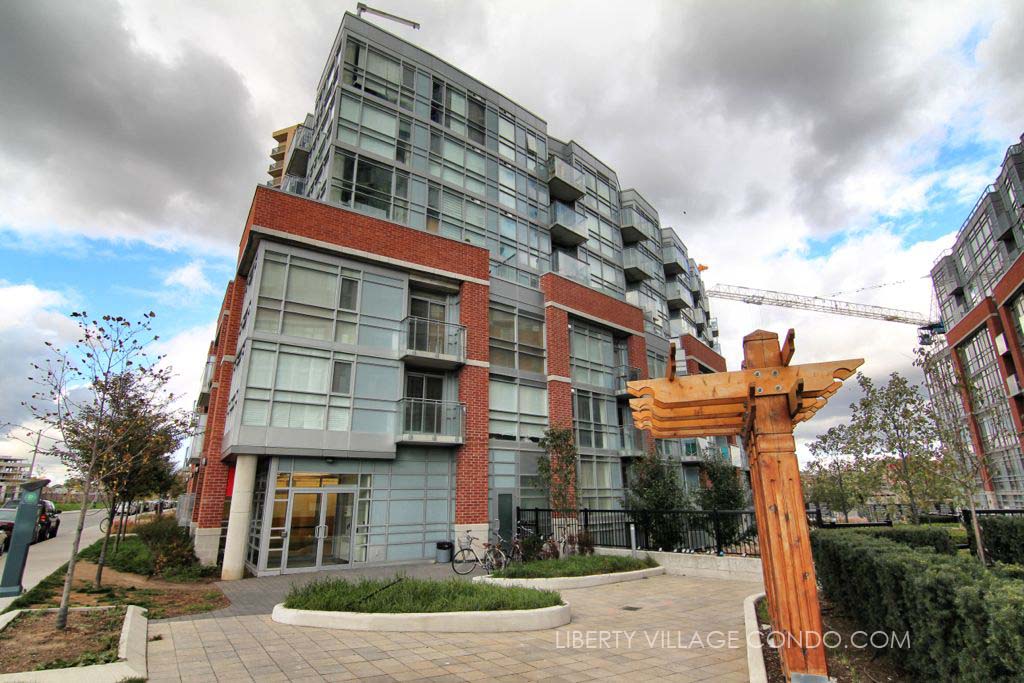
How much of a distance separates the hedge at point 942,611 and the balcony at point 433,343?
12.4 m

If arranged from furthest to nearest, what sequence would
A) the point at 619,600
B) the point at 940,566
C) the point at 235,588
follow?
the point at 235,588
the point at 619,600
the point at 940,566

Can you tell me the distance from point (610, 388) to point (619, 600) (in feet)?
46.0

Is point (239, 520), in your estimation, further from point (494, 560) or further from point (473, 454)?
point (473, 454)

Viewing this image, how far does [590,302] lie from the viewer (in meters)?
23.0

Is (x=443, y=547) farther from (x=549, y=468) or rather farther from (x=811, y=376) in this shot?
(x=811, y=376)

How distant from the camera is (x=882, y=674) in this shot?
4719 mm

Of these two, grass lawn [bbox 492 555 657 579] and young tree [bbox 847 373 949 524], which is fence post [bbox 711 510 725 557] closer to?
grass lawn [bbox 492 555 657 579]

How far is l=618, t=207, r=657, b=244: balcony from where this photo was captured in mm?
30547

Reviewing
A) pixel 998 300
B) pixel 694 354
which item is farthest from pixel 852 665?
pixel 998 300

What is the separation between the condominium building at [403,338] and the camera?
Result: 1416 centimetres

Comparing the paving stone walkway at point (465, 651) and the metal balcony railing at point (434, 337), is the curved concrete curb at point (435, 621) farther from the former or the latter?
the metal balcony railing at point (434, 337)

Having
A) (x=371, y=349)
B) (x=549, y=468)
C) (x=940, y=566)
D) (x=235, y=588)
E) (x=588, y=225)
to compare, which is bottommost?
(x=235, y=588)

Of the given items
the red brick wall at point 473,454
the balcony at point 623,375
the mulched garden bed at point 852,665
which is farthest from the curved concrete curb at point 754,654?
the balcony at point 623,375

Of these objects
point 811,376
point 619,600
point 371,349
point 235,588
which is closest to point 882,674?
point 811,376
